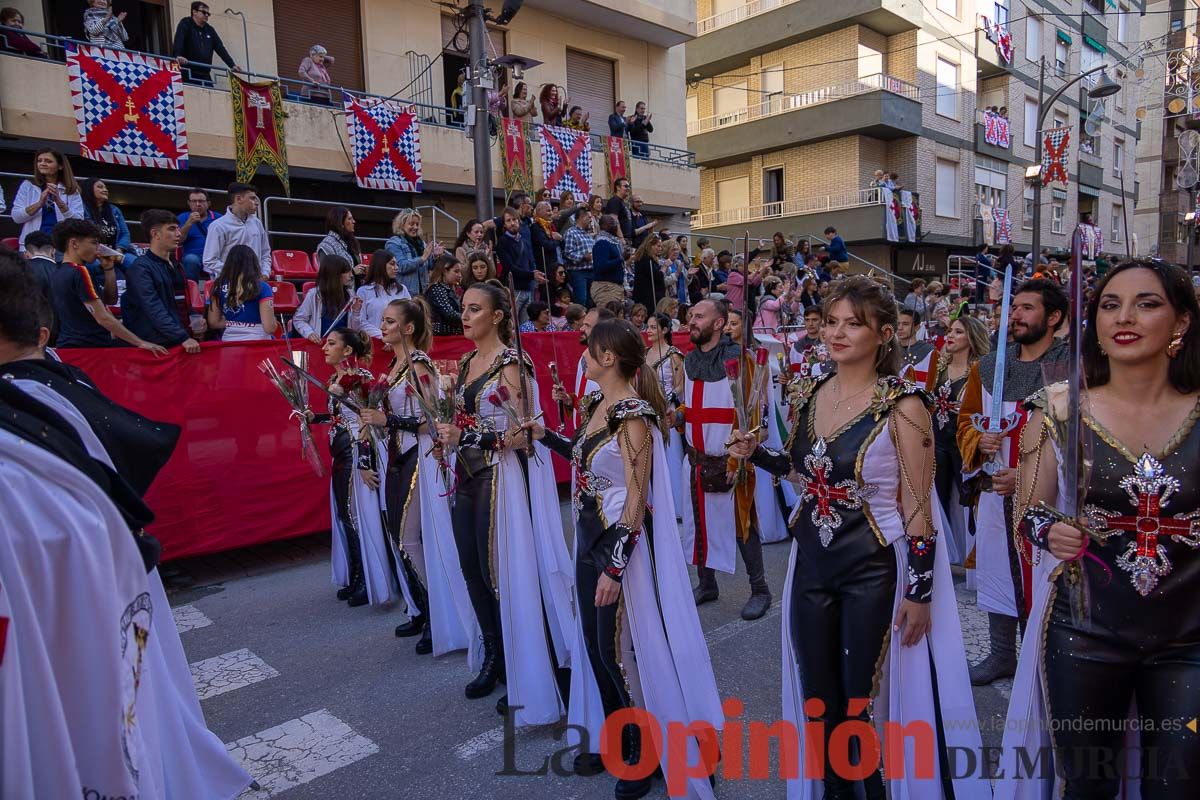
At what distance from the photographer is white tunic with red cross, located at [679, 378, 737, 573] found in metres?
5.31

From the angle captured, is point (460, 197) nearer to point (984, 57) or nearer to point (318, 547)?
point (318, 547)

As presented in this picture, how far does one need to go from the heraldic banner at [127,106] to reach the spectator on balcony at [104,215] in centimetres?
242

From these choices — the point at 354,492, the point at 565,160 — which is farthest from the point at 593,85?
the point at 354,492

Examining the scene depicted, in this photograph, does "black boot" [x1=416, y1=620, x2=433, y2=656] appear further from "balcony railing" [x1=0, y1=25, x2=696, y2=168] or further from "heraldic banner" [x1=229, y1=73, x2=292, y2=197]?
"balcony railing" [x1=0, y1=25, x2=696, y2=168]

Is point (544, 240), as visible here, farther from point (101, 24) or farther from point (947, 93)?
point (947, 93)

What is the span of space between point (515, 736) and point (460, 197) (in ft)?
44.3

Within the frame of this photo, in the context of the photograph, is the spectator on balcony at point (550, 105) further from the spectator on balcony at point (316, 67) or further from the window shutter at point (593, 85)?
the spectator on balcony at point (316, 67)

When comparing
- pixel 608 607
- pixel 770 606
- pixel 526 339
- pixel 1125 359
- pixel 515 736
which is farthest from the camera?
pixel 526 339

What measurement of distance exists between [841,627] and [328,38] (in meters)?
14.7

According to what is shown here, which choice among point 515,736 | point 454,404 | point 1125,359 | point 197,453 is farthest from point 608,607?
point 197,453

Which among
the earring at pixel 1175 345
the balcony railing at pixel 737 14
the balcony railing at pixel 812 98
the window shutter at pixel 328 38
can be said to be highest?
the balcony railing at pixel 737 14

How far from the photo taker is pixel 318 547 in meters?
6.89

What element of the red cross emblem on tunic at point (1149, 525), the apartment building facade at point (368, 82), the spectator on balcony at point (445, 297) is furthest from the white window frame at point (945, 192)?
the red cross emblem on tunic at point (1149, 525)

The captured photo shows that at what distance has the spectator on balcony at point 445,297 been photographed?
762cm
